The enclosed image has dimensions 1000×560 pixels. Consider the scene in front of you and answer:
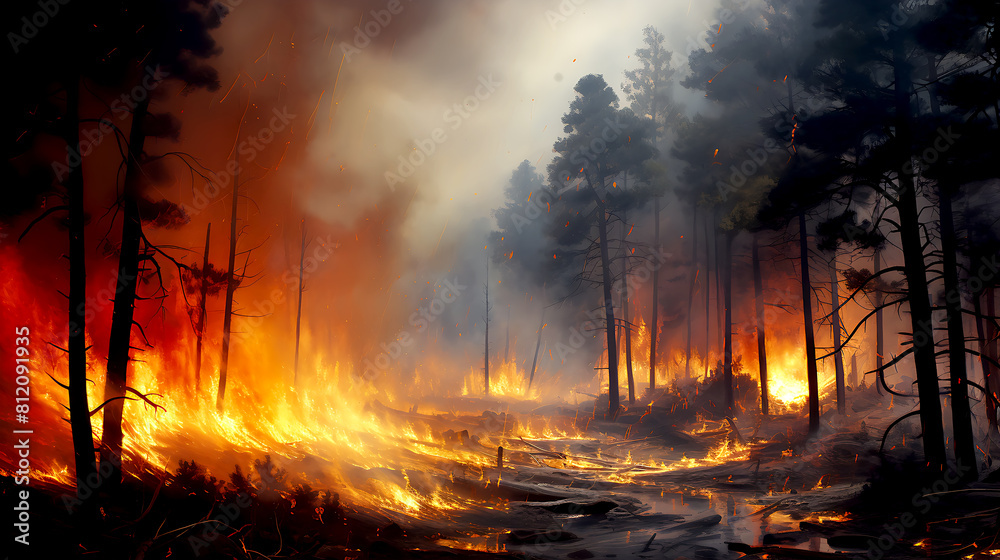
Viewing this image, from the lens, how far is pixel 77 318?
20.1ft

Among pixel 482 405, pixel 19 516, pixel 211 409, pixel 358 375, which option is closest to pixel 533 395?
pixel 482 405

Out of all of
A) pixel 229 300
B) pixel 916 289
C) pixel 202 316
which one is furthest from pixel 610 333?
pixel 202 316

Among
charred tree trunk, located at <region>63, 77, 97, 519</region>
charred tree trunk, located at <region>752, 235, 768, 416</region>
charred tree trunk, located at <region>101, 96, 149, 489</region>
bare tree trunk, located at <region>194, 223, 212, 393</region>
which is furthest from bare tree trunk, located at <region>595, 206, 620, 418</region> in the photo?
charred tree trunk, located at <region>63, 77, 97, 519</region>

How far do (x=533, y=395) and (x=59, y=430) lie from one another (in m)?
39.1

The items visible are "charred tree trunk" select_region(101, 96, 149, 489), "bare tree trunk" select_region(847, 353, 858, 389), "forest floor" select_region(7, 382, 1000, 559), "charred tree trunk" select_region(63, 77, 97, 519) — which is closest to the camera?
"charred tree trunk" select_region(63, 77, 97, 519)

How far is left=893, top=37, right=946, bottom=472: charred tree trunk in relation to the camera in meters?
9.29

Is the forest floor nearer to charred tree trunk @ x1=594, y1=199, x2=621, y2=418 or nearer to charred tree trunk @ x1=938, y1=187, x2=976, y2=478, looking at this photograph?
charred tree trunk @ x1=938, y1=187, x2=976, y2=478

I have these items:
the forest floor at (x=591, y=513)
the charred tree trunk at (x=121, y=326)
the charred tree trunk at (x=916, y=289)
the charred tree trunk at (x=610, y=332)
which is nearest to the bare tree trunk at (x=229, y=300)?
the forest floor at (x=591, y=513)

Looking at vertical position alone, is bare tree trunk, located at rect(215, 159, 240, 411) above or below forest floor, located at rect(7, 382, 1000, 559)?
above

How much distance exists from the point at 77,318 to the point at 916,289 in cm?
1309

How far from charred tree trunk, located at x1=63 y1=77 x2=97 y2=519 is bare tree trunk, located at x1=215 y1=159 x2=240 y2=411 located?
35.4 feet

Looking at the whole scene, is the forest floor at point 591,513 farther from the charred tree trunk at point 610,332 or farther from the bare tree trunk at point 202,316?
the charred tree trunk at point 610,332

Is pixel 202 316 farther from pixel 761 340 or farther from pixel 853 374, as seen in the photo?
pixel 853 374

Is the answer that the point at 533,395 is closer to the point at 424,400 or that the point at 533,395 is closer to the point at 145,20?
the point at 424,400
